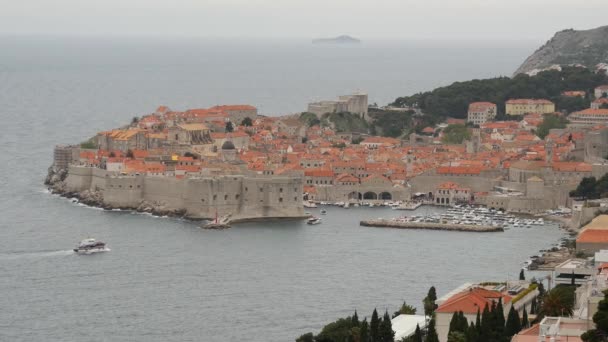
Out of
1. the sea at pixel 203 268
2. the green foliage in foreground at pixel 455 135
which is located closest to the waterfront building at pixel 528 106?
the green foliage in foreground at pixel 455 135

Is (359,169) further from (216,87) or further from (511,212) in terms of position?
(216,87)

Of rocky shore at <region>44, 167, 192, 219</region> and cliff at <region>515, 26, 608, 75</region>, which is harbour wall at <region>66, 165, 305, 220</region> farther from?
cliff at <region>515, 26, 608, 75</region>

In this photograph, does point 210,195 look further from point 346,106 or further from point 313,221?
point 346,106

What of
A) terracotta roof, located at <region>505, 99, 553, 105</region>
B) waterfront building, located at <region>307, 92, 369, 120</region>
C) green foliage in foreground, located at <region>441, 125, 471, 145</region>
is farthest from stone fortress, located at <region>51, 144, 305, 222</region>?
terracotta roof, located at <region>505, 99, 553, 105</region>

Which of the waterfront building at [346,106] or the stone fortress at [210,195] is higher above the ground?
the waterfront building at [346,106]

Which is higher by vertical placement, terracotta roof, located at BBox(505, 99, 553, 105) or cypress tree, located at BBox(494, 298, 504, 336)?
terracotta roof, located at BBox(505, 99, 553, 105)

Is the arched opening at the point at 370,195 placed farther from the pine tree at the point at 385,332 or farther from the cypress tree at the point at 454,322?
the cypress tree at the point at 454,322

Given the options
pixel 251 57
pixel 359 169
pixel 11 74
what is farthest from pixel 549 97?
pixel 251 57
